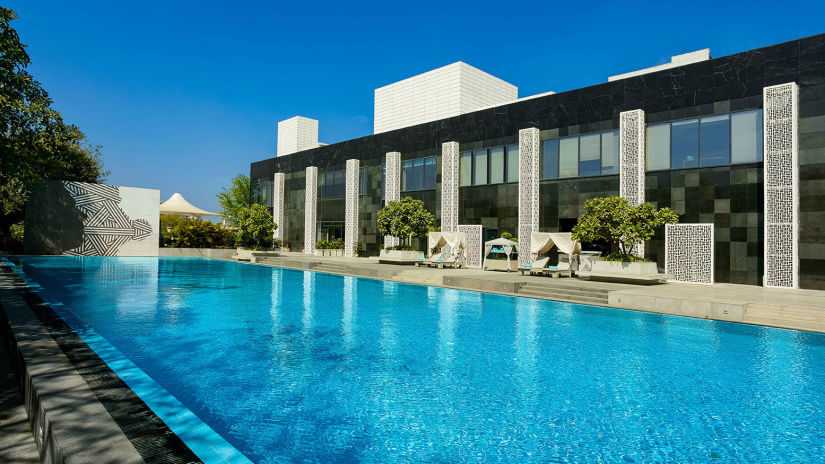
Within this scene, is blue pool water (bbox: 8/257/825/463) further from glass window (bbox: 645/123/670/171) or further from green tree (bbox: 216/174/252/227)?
green tree (bbox: 216/174/252/227)

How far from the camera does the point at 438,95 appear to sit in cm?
5238

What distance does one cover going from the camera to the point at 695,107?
1742 cm

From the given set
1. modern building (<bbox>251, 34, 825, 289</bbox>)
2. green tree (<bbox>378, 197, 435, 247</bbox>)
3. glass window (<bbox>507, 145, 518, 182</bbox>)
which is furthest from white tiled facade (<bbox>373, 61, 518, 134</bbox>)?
green tree (<bbox>378, 197, 435, 247</bbox>)

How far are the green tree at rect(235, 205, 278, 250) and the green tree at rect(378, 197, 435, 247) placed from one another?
10.4 m

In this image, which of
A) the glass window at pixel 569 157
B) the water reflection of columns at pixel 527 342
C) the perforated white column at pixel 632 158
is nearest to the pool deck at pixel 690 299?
the water reflection of columns at pixel 527 342

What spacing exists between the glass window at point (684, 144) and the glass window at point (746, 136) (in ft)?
3.94

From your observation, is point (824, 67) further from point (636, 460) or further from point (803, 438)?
point (636, 460)

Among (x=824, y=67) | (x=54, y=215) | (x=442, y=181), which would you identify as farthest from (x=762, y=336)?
(x=54, y=215)

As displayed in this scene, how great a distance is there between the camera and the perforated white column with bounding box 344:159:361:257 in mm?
31281

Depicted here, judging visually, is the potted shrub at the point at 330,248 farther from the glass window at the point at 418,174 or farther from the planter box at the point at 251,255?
the glass window at the point at 418,174

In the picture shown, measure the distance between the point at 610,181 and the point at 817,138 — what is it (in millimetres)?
6819

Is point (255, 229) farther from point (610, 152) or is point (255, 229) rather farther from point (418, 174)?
point (610, 152)

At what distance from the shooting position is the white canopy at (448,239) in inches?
907

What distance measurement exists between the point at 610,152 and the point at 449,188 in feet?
29.4
